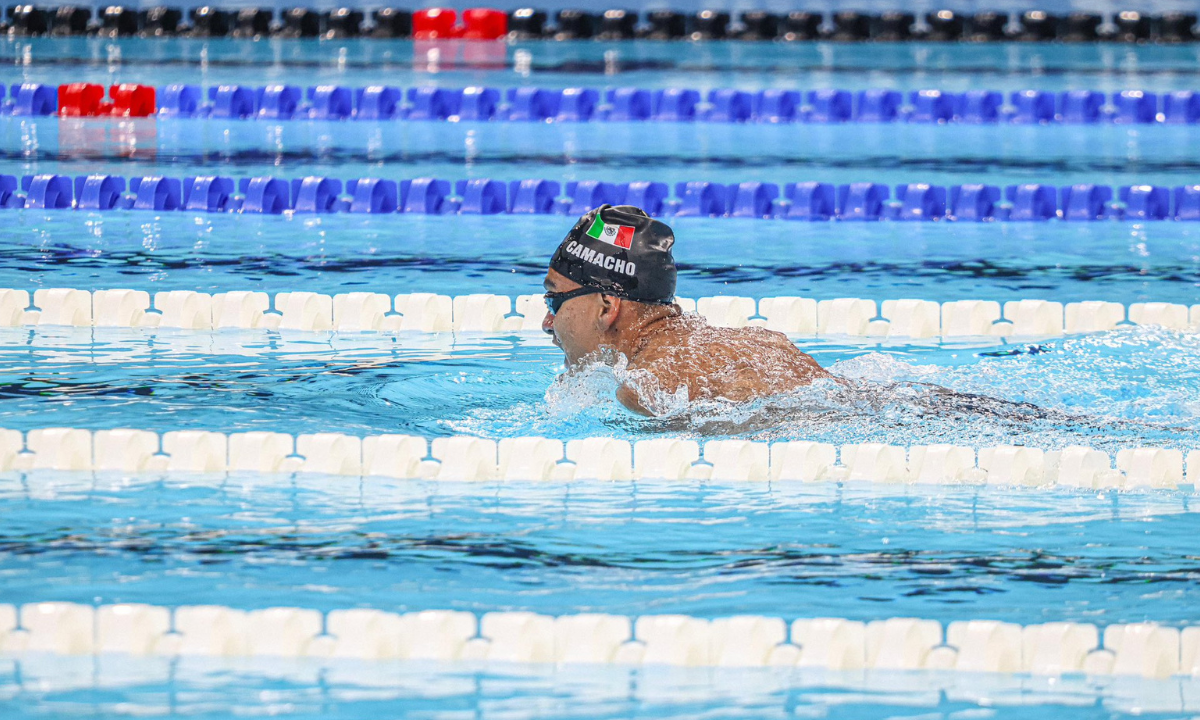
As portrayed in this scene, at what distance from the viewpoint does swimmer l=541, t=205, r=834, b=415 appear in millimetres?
3537

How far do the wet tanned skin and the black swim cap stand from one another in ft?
0.09

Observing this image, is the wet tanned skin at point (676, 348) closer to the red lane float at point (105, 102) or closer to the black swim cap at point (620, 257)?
the black swim cap at point (620, 257)

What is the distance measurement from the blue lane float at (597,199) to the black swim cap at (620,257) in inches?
141

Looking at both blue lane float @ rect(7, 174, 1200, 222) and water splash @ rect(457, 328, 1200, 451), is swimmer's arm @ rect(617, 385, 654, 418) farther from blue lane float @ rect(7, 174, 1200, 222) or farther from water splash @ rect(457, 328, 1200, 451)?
Result: blue lane float @ rect(7, 174, 1200, 222)

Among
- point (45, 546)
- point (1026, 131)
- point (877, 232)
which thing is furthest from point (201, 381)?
point (1026, 131)

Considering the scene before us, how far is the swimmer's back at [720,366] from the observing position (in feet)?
11.6

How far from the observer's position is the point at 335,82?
1066cm

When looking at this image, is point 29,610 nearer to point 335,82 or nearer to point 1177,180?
point 1177,180

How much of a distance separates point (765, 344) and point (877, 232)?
3.45 meters

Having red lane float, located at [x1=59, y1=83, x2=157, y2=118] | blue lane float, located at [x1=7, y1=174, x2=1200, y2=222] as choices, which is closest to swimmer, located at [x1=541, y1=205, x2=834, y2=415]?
blue lane float, located at [x1=7, y1=174, x2=1200, y2=222]

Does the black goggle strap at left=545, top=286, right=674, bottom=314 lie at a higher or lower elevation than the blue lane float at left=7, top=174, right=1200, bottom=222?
lower

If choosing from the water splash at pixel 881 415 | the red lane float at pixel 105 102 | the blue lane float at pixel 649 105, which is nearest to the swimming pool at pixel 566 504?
the water splash at pixel 881 415

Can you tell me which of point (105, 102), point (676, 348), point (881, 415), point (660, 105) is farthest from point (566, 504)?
point (105, 102)

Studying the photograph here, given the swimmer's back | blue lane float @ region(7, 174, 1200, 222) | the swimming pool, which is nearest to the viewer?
the swimming pool
